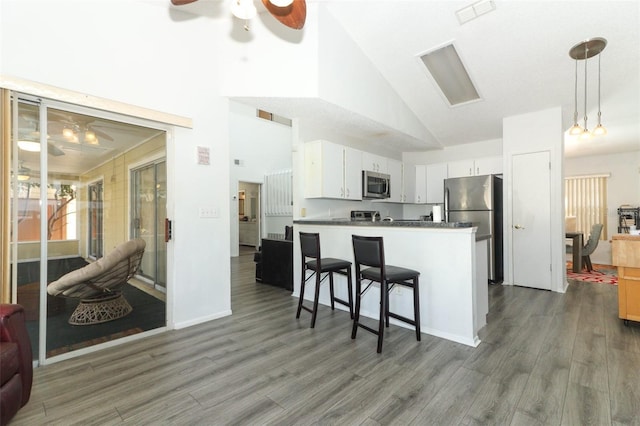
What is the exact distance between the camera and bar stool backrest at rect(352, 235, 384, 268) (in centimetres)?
242

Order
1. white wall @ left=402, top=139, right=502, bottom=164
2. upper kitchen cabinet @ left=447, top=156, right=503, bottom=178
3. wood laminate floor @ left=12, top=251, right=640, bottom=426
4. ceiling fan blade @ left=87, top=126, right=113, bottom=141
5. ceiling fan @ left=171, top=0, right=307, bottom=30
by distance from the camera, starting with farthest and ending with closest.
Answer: white wall @ left=402, top=139, right=502, bottom=164
upper kitchen cabinet @ left=447, top=156, right=503, bottom=178
ceiling fan blade @ left=87, top=126, right=113, bottom=141
ceiling fan @ left=171, top=0, right=307, bottom=30
wood laminate floor @ left=12, top=251, right=640, bottom=426

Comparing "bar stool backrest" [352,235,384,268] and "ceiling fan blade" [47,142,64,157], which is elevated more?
"ceiling fan blade" [47,142,64,157]

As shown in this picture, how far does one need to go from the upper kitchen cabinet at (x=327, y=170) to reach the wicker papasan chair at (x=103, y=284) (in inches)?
84.9

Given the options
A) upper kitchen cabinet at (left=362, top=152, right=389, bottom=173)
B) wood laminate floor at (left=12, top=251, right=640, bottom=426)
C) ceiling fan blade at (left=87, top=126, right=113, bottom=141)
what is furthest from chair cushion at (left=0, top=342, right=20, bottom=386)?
upper kitchen cabinet at (left=362, top=152, right=389, bottom=173)

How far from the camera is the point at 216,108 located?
126 inches

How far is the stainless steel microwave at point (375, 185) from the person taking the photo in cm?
→ 480

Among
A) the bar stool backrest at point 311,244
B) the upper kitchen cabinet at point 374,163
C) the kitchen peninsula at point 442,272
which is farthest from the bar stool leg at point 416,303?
the upper kitchen cabinet at point 374,163

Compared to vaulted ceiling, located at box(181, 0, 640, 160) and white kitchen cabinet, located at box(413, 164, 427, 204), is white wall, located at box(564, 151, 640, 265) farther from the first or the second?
white kitchen cabinet, located at box(413, 164, 427, 204)

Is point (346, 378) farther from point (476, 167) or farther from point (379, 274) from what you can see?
point (476, 167)

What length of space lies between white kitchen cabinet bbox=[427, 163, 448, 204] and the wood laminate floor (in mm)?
3078

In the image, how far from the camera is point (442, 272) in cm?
271

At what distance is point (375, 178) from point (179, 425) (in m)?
4.18

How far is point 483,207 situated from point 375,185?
68.7 inches

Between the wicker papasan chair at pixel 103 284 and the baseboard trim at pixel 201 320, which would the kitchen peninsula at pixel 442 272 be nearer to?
the baseboard trim at pixel 201 320
